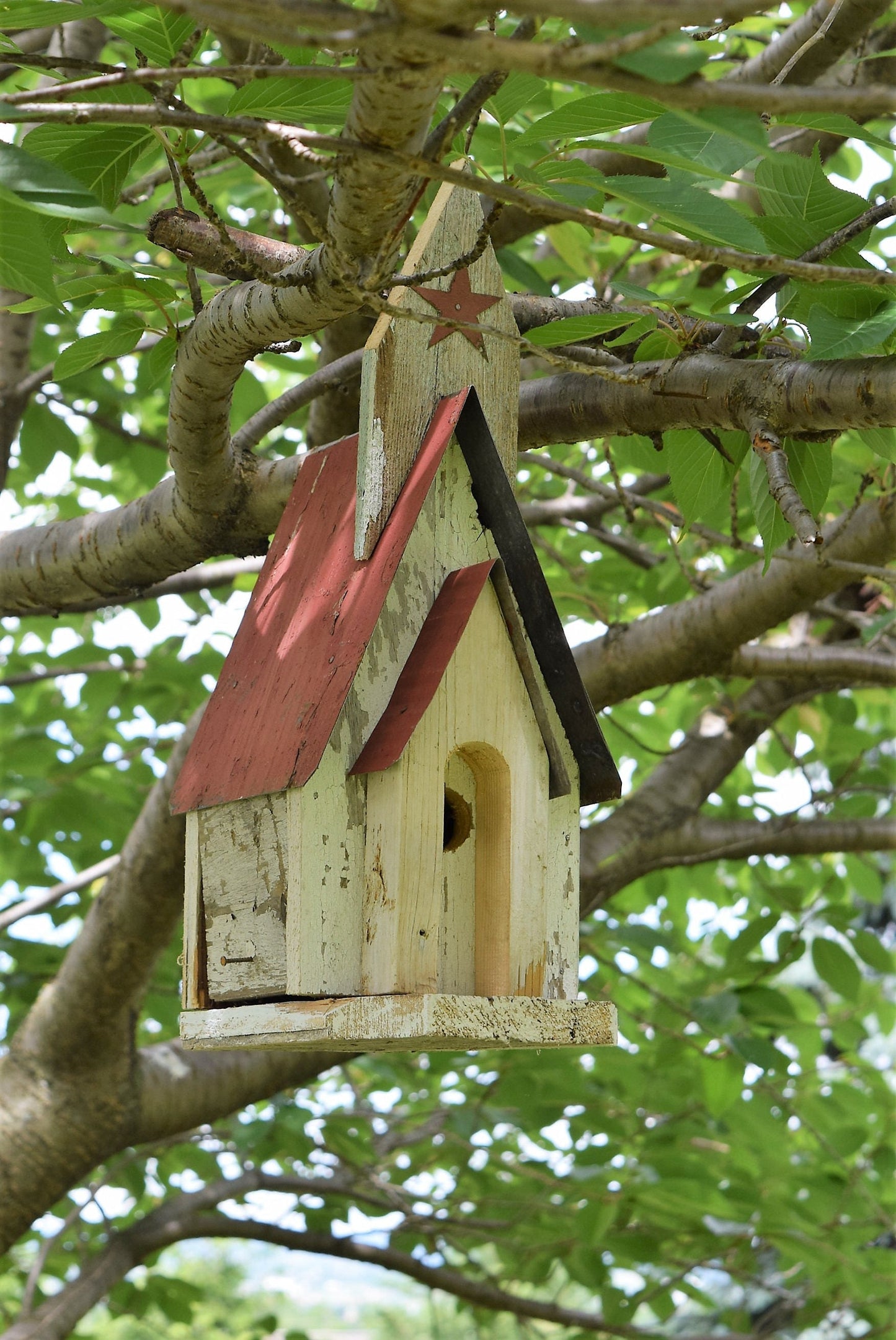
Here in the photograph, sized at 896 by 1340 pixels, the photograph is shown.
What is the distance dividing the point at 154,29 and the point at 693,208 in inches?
25.7

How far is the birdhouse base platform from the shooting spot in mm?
1459

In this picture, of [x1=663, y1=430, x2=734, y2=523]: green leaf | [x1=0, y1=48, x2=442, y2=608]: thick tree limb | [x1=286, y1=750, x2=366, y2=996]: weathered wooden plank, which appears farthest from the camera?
[x1=663, y1=430, x2=734, y2=523]: green leaf

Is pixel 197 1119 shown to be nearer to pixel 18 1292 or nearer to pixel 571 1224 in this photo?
pixel 571 1224

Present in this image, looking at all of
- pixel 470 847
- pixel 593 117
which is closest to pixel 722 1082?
pixel 470 847

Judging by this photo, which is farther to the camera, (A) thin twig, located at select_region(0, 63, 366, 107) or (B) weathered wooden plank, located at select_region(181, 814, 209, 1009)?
(B) weathered wooden plank, located at select_region(181, 814, 209, 1009)

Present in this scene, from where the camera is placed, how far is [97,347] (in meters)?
1.77

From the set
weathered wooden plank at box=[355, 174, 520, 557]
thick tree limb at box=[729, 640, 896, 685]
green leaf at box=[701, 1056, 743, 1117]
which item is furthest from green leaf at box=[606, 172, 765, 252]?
green leaf at box=[701, 1056, 743, 1117]

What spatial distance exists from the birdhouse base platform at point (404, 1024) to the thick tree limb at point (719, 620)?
1232 mm

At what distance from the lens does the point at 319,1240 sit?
4148mm

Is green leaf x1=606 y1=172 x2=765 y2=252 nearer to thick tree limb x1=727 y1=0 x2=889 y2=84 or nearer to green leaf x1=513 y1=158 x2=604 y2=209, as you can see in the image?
green leaf x1=513 y1=158 x2=604 y2=209

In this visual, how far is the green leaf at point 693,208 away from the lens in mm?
1219

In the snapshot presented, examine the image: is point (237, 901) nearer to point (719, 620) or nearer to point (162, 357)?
point (162, 357)

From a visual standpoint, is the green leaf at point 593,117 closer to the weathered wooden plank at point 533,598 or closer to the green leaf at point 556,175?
the green leaf at point 556,175

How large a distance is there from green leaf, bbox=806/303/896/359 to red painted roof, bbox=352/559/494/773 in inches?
20.8
